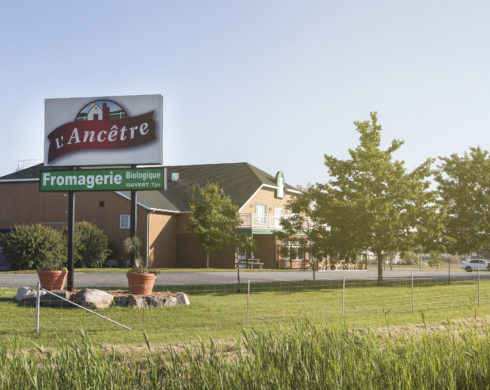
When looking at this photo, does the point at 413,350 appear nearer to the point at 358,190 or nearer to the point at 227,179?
the point at 358,190

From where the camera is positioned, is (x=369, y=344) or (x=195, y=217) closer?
(x=369, y=344)

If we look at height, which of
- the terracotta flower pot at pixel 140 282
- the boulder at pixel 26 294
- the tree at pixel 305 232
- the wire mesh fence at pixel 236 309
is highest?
the tree at pixel 305 232

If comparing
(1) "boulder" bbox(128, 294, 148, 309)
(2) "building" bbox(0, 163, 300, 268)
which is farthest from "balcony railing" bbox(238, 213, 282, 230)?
(1) "boulder" bbox(128, 294, 148, 309)

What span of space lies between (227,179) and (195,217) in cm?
837

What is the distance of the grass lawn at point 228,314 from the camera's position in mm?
11289

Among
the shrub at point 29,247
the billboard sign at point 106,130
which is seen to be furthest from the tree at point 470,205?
the shrub at point 29,247

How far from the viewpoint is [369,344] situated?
19.1ft

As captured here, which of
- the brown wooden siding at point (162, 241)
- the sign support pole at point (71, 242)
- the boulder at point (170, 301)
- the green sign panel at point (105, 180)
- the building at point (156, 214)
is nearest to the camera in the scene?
the boulder at point (170, 301)

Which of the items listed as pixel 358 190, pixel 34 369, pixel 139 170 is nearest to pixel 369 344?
pixel 34 369

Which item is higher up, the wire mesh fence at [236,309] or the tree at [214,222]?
the tree at [214,222]

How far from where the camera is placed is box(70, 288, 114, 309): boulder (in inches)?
589

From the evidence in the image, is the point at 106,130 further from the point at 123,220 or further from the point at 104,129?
the point at 123,220

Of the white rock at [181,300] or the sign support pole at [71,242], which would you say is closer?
the white rock at [181,300]

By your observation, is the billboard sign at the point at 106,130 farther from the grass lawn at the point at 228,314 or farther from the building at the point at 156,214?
the building at the point at 156,214
